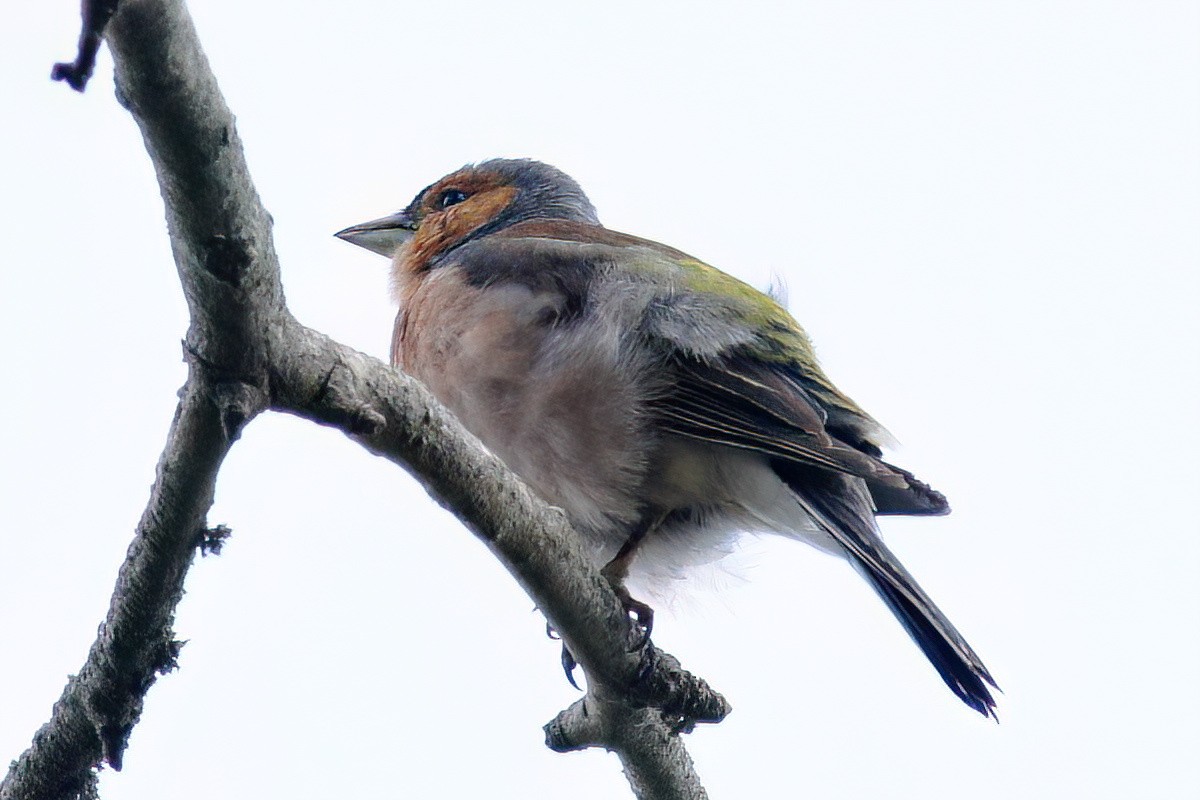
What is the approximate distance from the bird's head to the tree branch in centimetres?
291

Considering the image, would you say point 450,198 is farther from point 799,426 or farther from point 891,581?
point 891,581

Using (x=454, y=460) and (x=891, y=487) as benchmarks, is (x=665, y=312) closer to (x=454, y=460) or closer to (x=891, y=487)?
(x=891, y=487)

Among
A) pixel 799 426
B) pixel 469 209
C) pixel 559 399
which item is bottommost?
pixel 799 426

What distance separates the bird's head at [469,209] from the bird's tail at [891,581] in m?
2.38

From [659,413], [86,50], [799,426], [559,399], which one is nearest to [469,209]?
[559,399]

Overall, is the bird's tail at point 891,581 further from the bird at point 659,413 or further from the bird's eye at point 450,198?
the bird's eye at point 450,198

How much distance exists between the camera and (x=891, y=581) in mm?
4219

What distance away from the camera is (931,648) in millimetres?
4105

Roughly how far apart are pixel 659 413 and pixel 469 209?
7.68ft

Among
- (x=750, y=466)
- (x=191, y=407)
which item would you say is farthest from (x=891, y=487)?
(x=191, y=407)

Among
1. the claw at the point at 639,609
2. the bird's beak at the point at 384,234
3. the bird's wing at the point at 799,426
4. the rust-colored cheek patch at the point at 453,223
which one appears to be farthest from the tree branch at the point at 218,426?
the bird's beak at the point at 384,234

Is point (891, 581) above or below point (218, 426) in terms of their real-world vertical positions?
above

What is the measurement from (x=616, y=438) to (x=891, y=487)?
1058 mm

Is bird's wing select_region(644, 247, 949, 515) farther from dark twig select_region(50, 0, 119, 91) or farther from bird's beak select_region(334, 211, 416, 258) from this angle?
dark twig select_region(50, 0, 119, 91)
